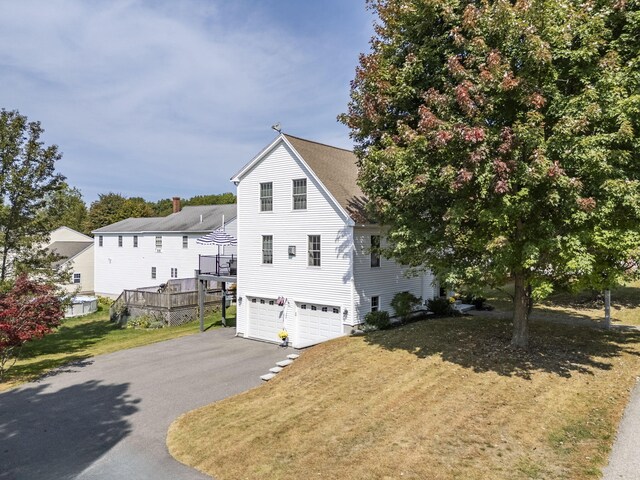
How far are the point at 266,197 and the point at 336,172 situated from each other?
3.77 m

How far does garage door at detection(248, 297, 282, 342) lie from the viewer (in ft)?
67.2

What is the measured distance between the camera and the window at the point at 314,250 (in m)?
18.8

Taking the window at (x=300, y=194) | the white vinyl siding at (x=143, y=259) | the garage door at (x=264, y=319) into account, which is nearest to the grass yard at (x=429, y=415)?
the garage door at (x=264, y=319)

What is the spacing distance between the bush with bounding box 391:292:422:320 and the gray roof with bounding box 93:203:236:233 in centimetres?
1910

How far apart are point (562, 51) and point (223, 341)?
18.4m

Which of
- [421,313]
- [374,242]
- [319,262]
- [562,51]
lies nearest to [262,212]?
[319,262]

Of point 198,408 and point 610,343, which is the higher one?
point 610,343

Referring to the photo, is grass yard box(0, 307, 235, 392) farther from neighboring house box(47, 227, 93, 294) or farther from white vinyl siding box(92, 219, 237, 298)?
neighboring house box(47, 227, 93, 294)

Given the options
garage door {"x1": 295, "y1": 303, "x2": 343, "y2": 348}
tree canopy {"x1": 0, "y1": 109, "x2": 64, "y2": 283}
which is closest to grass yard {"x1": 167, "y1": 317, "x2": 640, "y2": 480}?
garage door {"x1": 295, "y1": 303, "x2": 343, "y2": 348}

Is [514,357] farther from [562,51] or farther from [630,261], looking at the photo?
[562,51]

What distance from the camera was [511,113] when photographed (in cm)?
1082

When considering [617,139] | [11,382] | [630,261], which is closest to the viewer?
[617,139]

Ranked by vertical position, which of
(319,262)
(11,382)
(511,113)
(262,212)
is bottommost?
(11,382)

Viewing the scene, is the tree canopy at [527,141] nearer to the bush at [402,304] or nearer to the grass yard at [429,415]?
the grass yard at [429,415]
